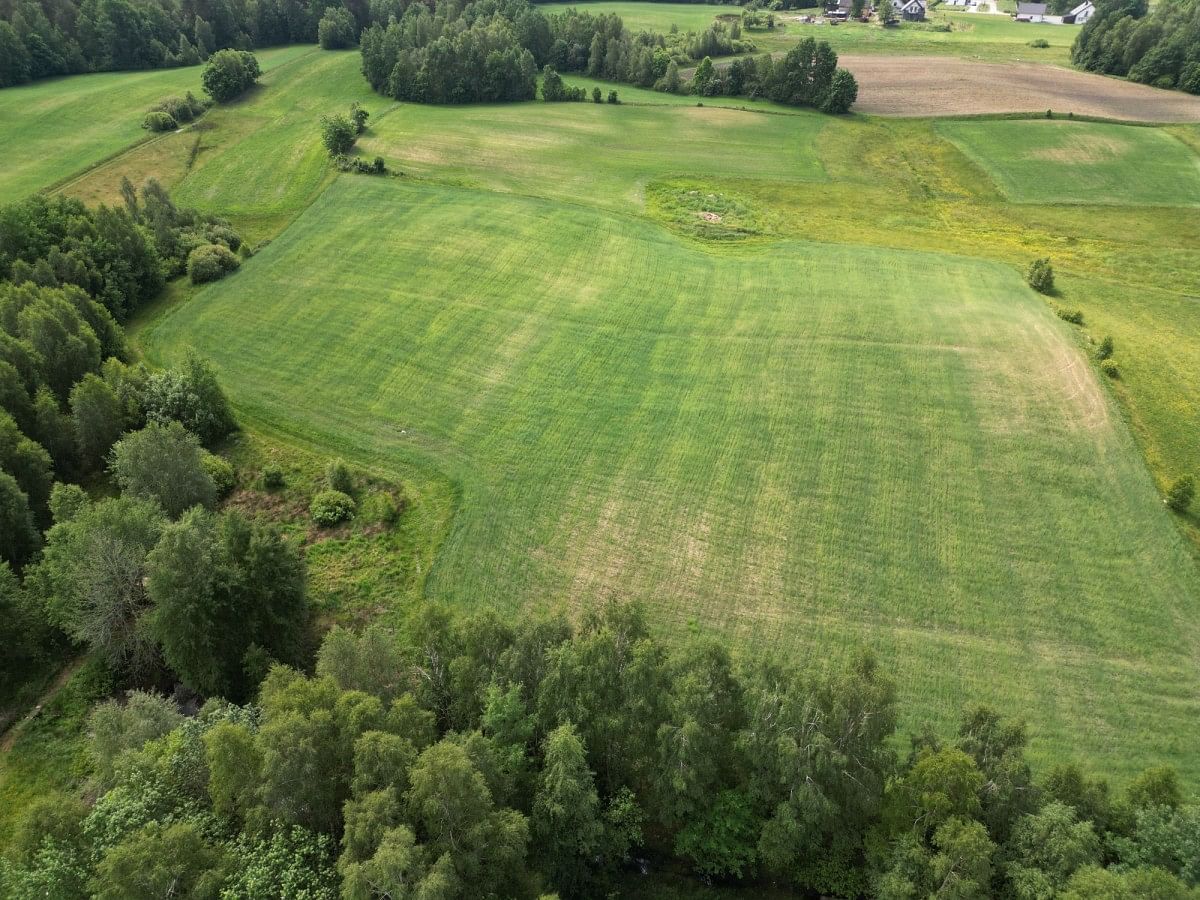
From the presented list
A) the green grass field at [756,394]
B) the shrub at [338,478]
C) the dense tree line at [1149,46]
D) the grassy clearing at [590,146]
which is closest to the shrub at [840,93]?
the grassy clearing at [590,146]

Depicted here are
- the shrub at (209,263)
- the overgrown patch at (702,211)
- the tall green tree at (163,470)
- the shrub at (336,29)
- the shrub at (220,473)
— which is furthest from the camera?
the shrub at (336,29)

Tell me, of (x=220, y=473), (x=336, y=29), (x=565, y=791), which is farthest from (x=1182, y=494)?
(x=336, y=29)

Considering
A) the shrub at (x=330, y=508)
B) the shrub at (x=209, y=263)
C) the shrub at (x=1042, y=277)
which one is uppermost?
the shrub at (x=1042, y=277)

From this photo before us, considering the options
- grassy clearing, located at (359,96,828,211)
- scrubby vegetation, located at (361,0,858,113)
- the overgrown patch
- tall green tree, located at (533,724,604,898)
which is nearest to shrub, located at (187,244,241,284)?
grassy clearing, located at (359,96,828,211)

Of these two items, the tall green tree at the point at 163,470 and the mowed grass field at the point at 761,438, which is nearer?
the mowed grass field at the point at 761,438

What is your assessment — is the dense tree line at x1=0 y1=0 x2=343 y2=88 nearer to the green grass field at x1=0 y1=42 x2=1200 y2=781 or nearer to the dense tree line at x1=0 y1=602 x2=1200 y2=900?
the green grass field at x1=0 y1=42 x2=1200 y2=781

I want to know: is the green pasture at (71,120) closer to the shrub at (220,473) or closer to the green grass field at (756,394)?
the green grass field at (756,394)

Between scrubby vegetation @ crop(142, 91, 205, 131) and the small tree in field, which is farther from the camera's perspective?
scrubby vegetation @ crop(142, 91, 205, 131)
